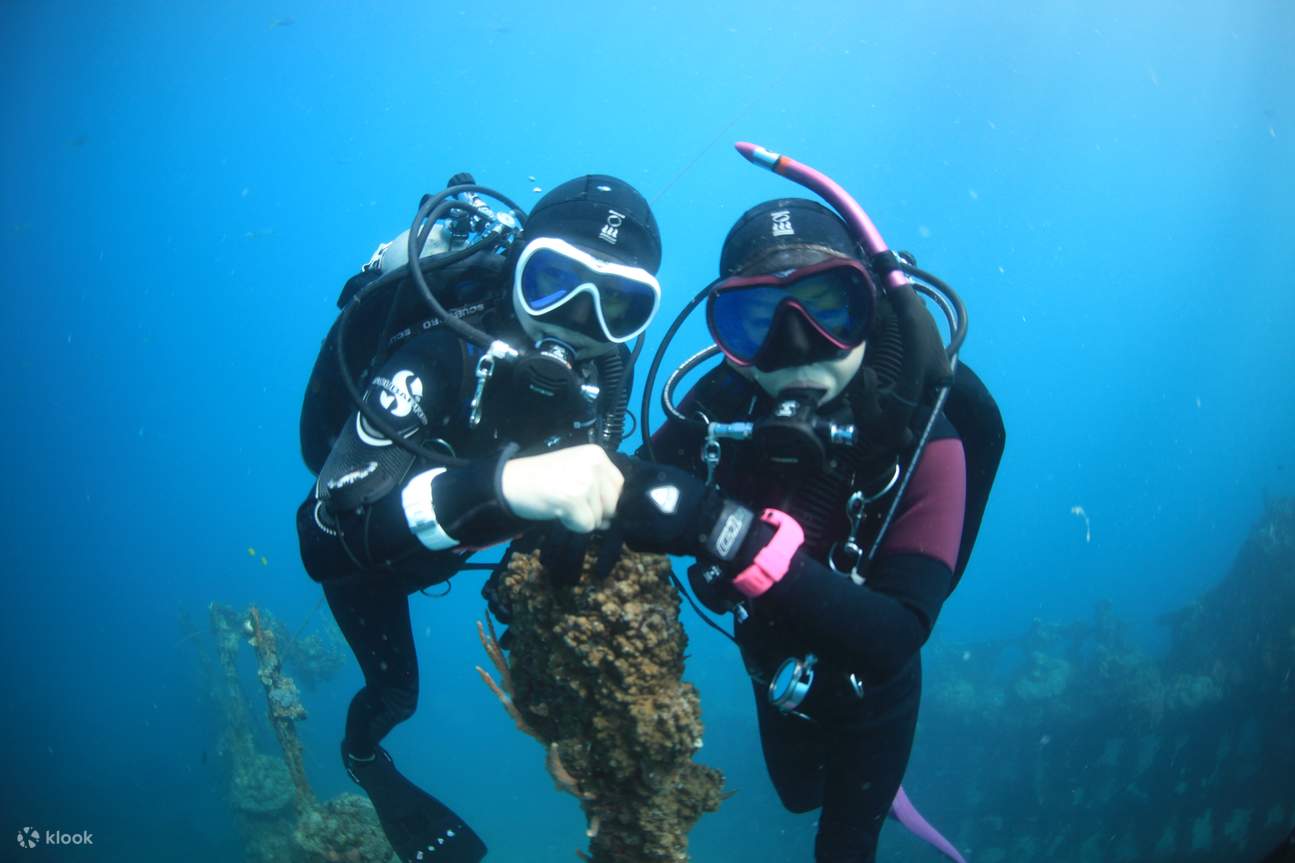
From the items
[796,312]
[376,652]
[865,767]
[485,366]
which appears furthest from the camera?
[376,652]

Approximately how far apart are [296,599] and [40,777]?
15804 mm

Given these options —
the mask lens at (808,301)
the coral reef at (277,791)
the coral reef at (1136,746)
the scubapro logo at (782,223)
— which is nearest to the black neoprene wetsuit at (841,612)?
the mask lens at (808,301)

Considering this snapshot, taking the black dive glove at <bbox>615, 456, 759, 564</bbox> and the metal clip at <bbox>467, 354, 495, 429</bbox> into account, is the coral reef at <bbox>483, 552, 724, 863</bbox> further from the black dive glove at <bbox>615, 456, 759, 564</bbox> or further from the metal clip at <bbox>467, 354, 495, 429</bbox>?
the metal clip at <bbox>467, 354, 495, 429</bbox>

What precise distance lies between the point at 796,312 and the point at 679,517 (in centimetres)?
107

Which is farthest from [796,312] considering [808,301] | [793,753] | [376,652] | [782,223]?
[376,652]

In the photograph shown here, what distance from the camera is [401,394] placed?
289 cm

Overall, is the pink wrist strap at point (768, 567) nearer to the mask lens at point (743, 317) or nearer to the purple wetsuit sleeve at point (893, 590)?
the purple wetsuit sleeve at point (893, 590)

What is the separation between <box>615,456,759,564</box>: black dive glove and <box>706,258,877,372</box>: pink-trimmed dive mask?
846 mm

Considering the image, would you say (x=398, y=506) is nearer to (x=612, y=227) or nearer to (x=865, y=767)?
(x=612, y=227)

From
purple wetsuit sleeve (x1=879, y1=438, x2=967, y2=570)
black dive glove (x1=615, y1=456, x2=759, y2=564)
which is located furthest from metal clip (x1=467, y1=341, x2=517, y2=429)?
purple wetsuit sleeve (x1=879, y1=438, x2=967, y2=570)

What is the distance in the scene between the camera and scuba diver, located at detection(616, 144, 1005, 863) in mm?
2037

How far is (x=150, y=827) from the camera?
20344 millimetres

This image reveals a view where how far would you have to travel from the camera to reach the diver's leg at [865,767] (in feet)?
10.8

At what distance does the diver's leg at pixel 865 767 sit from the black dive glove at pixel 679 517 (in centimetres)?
184
